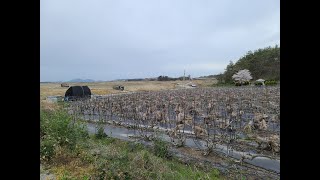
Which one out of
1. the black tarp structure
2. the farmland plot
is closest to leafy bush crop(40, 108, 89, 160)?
the farmland plot

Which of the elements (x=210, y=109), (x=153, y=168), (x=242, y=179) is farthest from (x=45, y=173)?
(x=210, y=109)

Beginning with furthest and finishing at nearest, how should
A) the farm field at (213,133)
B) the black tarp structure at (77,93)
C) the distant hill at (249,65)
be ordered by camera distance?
the distant hill at (249,65)
the black tarp structure at (77,93)
the farm field at (213,133)

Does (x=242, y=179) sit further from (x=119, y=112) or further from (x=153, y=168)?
(x=119, y=112)

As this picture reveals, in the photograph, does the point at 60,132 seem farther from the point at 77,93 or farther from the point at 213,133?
the point at 77,93

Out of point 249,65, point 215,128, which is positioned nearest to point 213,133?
point 215,128

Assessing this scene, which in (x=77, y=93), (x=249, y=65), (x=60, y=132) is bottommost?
(x=60, y=132)

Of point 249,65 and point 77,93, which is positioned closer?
point 77,93

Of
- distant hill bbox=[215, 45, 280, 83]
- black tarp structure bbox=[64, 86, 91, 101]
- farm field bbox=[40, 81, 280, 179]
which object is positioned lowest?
farm field bbox=[40, 81, 280, 179]

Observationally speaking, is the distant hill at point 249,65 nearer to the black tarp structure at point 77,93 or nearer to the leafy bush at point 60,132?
the black tarp structure at point 77,93

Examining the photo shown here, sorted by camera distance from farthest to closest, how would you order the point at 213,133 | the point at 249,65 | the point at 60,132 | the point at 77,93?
the point at 249,65, the point at 77,93, the point at 213,133, the point at 60,132

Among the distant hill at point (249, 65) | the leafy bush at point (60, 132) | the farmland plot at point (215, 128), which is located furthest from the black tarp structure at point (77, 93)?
the distant hill at point (249, 65)

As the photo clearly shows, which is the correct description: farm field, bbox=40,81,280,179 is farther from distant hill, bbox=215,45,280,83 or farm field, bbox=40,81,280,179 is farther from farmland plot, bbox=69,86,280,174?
distant hill, bbox=215,45,280,83
